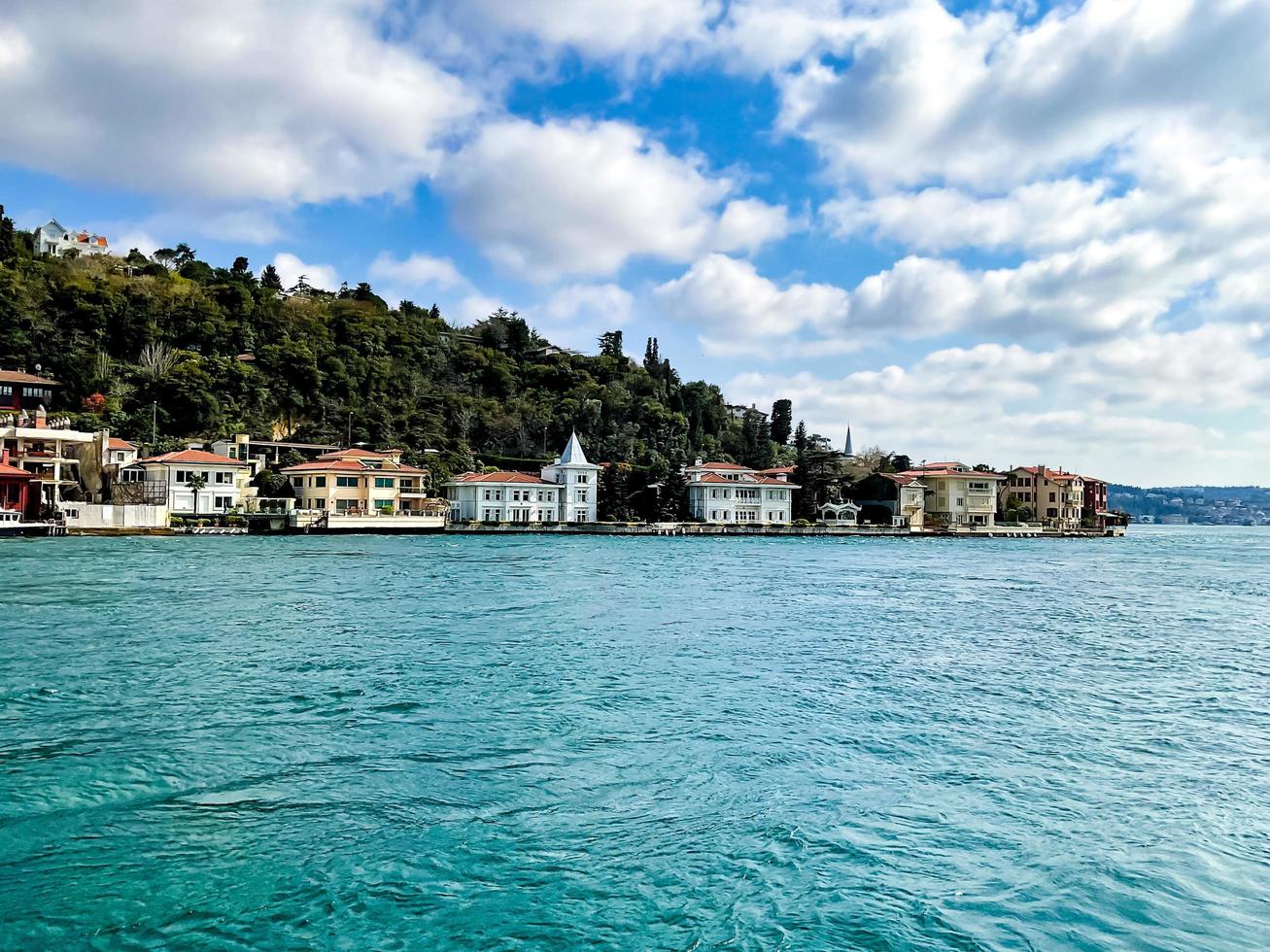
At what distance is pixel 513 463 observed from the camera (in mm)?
78062

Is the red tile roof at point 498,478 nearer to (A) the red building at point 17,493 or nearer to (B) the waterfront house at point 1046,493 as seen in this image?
(A) the red building at point 17,493

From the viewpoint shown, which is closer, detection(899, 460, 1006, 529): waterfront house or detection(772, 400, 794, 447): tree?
detection(899, 460, 1006, 529): waterfront house

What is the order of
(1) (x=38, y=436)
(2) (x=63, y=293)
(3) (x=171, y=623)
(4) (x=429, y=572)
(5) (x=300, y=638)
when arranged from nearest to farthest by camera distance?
1. (5) (x=300, y=638)
2. (3) (x=171, y=623)
3. (4) (x=429, y=572)
4. (1) (x=38, y=436)
5. (2) (x=63, y=293)

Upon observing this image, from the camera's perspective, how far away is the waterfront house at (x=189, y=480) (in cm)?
5222

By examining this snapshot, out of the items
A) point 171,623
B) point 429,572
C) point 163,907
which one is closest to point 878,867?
point 163,907

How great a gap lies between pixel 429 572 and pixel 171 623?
13.8 metres

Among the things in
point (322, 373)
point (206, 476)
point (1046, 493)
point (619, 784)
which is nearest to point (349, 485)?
point (206, 476)

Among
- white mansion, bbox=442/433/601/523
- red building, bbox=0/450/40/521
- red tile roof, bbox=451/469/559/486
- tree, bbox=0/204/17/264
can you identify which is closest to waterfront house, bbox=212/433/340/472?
white mansion, bbox=442/433/601/523

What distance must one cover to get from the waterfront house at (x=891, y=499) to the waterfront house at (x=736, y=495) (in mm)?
8761

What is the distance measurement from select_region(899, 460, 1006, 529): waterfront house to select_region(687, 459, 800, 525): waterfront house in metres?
15.2

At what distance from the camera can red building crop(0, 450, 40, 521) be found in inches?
1807

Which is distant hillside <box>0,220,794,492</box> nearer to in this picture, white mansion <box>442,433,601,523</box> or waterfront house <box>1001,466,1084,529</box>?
white mansion <box>442,433,601,523</box>

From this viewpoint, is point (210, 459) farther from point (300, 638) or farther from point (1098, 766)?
point (1098, 766)

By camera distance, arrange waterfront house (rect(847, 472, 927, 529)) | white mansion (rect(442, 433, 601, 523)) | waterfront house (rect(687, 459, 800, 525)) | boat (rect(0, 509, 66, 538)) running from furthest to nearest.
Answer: waterfront house (rect(847, 472, 927, 529))
waterfront house (rect(687, 459, 800, 525))
white mansion (rect(442, 433, 601, 523))
boat (rect(0, 509, 66, 538))
